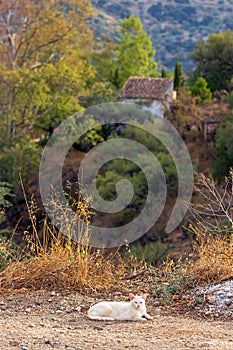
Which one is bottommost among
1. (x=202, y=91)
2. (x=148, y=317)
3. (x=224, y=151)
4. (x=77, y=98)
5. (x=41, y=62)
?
(x=202, y=91)

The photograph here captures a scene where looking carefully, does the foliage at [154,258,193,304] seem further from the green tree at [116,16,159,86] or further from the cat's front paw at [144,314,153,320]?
the green tree at [116,16,159,86]

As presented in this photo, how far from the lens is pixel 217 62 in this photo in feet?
94.2

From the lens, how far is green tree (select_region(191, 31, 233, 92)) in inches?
1118

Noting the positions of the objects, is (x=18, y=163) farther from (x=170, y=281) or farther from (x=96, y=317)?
(x=96, y=317)

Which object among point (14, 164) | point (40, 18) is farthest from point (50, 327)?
point (40, 18)

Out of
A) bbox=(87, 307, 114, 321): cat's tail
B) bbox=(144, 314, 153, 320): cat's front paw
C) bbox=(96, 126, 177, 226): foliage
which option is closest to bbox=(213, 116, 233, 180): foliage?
bbox=(96, 126, 177, 226): foliage

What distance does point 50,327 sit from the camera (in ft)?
11.6

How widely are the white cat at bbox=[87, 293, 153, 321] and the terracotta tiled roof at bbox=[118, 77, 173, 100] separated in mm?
21525

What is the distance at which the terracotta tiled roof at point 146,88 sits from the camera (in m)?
25.2

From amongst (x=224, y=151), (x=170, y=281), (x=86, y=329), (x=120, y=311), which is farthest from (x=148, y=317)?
(x=224, y=151)

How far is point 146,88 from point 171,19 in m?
39.7

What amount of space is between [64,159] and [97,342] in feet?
58.7

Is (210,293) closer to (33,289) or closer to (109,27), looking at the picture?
(33,289)

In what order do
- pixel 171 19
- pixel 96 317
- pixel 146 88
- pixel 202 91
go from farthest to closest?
pixel 171 19, pixel 202 91, pixel 146 88, pixel 96 317
